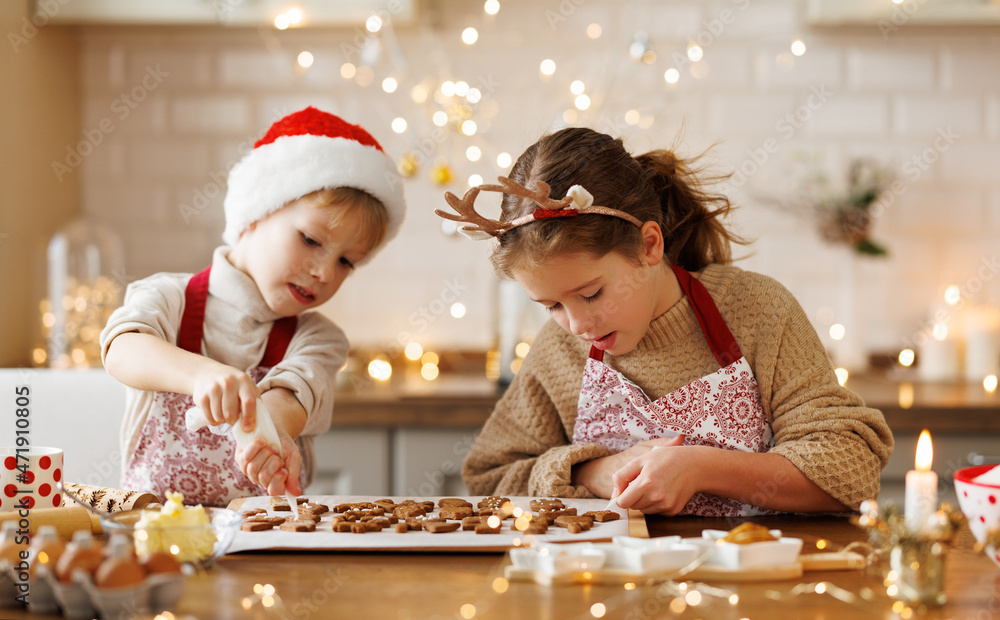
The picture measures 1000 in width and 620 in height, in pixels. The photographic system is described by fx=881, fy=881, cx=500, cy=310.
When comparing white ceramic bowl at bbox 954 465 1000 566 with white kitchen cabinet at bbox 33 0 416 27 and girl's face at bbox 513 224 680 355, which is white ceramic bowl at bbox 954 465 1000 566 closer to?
girl's face at bbox 513 224 680 355

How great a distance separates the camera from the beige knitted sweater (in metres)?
1.14

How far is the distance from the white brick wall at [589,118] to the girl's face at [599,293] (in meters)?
1.13

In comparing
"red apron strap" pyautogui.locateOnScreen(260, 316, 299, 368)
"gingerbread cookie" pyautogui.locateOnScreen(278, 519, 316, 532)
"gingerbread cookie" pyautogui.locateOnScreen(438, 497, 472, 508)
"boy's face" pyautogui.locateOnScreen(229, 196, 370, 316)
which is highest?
"boy's face" pyautogui.locateOnScreen(229, 196, 370, 316)

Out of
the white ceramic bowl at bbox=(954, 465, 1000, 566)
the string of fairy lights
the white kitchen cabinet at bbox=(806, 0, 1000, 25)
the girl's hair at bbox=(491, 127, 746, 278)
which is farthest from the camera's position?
the string of fairy lights

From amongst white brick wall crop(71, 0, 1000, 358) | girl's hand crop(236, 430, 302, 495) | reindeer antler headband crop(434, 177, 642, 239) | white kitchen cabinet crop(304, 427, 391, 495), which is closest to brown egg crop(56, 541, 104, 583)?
girl's hand crop(236, 430, 302, 495)

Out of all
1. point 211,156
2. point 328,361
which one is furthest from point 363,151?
point 211,156

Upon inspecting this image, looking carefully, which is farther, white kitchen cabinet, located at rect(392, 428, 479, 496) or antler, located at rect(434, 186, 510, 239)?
white kitchen cabinet, located at rect(392, 428, 479, 496)

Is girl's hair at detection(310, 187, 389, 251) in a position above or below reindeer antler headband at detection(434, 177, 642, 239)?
above

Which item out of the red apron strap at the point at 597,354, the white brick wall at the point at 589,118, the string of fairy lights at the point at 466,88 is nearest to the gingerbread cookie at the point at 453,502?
the red apron strap at the point at 597,354

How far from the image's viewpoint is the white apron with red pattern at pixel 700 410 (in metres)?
1.22

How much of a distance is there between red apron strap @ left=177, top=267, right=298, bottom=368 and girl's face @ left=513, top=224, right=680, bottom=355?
418mm

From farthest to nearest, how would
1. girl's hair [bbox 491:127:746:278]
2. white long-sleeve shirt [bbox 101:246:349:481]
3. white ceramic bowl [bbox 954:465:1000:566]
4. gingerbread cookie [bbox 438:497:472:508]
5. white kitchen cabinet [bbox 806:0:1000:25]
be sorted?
white kitchen cabinet [bbox 806:0:1000:25], white long-sleeve shirt [bbox 101:246:349:481], girl's hair [bbox 491:127:746:278], gingerbread cookie [bbox 438:497:472:508], white ceramic bowl [bbox 954:465:1000:566]

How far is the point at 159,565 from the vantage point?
0.69m

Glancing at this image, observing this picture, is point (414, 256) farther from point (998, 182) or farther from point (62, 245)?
point (998, 182)
